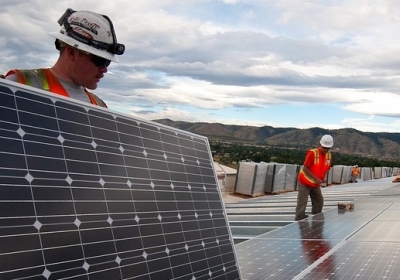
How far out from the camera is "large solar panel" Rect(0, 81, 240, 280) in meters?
2.01

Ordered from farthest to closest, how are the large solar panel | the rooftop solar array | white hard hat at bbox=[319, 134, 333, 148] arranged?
1. white hard hat at bbox=[319, 134, 333, 148]
2. the rooftop solar array
3. the large solar panel

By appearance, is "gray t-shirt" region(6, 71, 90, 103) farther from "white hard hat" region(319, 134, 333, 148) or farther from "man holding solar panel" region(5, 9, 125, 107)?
"white hard hat" region(319, 134, 333, 148)

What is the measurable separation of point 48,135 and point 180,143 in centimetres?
121

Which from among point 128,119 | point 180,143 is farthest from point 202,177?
point 128,119

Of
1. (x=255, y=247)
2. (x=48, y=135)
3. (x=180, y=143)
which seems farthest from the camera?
(x=255, y=247)

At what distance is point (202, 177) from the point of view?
11.6ft

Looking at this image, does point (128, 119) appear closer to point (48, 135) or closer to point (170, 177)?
point (170, 177)

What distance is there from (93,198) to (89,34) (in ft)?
3.79

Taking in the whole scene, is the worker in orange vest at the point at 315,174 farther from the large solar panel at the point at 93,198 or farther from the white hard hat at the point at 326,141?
the large solar panel at the point at 93,198

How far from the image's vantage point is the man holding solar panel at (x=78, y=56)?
10.0 ft

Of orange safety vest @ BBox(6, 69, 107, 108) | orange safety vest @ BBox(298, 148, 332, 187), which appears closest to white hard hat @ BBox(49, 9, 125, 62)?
orange safety vest @ BBox(6, 69, 107, 108)

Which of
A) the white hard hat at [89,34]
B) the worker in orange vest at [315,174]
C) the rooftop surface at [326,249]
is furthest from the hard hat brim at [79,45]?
the worker in orange vest at [315,174]

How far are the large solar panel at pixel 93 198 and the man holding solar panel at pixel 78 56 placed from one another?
51cm

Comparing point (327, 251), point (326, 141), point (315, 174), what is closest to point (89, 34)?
point (327, 251)
